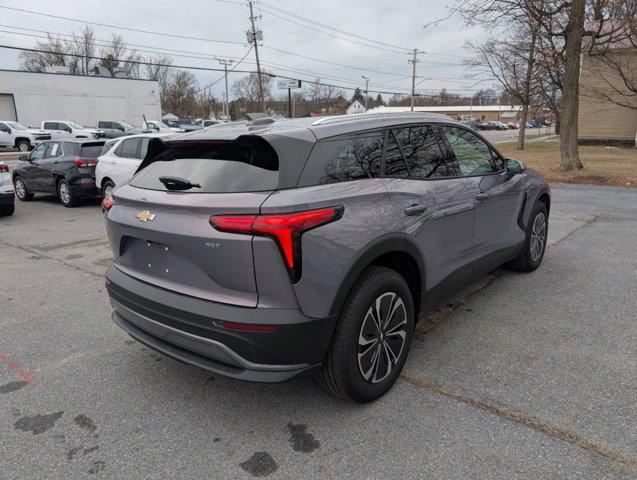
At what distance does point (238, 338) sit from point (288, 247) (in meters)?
0.53

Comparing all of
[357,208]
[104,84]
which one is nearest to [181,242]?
[357,208]

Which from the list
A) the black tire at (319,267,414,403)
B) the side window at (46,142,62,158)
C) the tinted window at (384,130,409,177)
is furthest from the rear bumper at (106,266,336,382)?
the side window at (46,142,62,158)

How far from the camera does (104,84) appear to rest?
4594 cm

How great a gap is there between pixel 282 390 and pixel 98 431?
43.5 inches

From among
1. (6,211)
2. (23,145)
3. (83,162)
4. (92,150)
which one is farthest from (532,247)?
(23,145)

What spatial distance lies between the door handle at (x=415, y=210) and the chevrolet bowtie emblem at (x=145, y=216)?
155 cm

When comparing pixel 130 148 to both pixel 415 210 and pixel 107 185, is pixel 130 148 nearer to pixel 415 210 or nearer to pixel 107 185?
pixel 107 185

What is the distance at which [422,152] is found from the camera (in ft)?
11.4

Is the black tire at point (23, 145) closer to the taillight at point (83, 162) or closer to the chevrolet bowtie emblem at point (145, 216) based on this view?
the taillight at point (83, 162)

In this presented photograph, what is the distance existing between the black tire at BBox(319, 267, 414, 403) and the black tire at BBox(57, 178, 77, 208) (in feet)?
31.4

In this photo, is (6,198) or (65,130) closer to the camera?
(6,198)

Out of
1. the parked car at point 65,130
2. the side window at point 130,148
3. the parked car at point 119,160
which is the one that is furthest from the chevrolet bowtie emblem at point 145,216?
the parked car at point 65,130

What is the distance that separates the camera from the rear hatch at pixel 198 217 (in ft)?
8.01

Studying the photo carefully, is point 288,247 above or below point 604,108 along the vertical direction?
below
